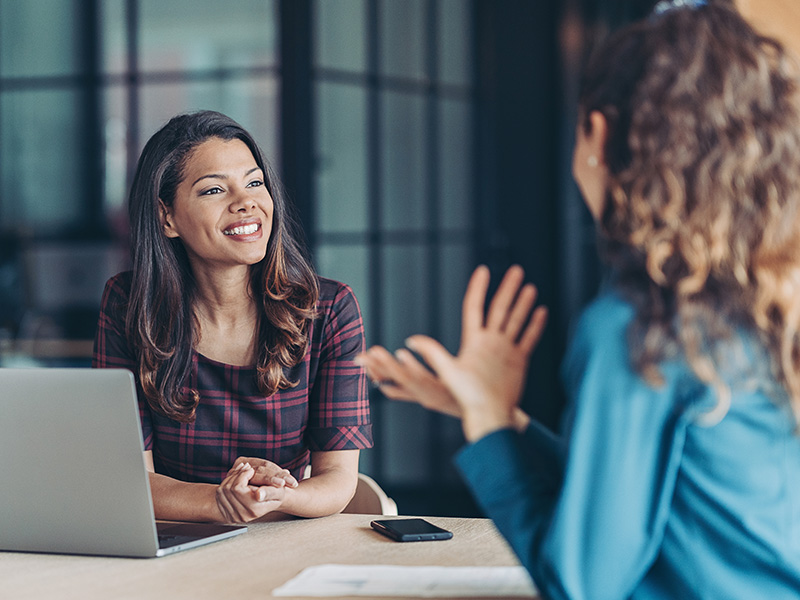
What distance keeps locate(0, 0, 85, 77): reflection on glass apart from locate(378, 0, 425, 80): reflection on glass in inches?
91.3

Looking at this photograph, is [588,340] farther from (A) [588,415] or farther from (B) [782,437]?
(B) [782,437]

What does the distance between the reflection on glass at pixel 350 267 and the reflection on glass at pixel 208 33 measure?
11.7 ft

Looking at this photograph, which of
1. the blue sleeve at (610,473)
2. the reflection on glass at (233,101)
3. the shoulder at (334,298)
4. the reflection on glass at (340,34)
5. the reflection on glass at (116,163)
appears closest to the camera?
the blue sleeve at (610,473)

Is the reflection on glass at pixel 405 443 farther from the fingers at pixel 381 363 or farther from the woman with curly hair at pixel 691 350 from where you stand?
the woman with curly hair at pixel 691 350

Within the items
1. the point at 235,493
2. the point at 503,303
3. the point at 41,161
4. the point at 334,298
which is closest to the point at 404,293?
the point at 334,298

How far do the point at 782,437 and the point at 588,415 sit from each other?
0.20 m

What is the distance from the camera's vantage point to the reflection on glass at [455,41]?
3896 mm

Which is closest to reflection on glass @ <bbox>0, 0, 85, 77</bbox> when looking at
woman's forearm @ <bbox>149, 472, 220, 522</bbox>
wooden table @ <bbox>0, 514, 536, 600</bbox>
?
woman's forearm @ <bbox>149, 472, 220, 522</bbox>

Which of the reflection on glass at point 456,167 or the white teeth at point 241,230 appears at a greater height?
the reflection on glass at point 456,167

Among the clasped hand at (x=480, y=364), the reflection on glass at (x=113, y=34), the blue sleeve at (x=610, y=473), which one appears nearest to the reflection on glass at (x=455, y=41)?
the reflection on glass at (x=113, y=34)

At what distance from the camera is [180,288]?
1836 mm

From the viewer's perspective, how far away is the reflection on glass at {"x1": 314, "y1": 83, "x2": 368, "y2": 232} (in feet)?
12.3

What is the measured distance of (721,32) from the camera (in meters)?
0.94

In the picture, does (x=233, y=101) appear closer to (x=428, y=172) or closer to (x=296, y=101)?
(x=428, y=172)
